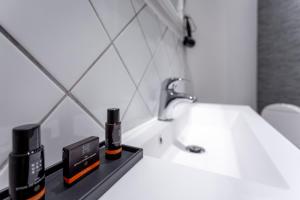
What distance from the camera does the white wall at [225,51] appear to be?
4.21ft

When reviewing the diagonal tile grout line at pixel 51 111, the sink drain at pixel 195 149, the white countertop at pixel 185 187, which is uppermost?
the diagonal tile grout line at pixel 51 111

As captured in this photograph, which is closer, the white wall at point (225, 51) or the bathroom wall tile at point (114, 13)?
the bathroom wall tile at point (114, 13)

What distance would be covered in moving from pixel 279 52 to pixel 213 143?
97cm

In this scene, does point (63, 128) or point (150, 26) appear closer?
point (63, 128)

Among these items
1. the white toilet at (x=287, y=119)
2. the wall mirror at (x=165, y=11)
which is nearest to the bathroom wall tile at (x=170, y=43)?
the wall mirror at (x=165, y=11)

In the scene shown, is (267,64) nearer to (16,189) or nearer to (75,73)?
(75,73)

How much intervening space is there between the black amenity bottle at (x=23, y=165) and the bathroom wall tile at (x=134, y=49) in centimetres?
33

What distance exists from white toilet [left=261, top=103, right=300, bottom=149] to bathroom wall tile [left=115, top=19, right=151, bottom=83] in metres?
0.86

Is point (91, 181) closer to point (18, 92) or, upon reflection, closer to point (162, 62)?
point (18, 92)

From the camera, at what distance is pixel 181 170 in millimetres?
292

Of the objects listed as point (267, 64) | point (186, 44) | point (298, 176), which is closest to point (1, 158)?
point (298, 176)

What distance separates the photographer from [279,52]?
117 centimetres

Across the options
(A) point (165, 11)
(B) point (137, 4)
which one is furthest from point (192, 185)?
(A) point (165, 11)

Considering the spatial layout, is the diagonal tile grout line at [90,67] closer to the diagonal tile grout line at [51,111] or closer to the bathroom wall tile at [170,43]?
the diagonal tile grout line at [51,111]
